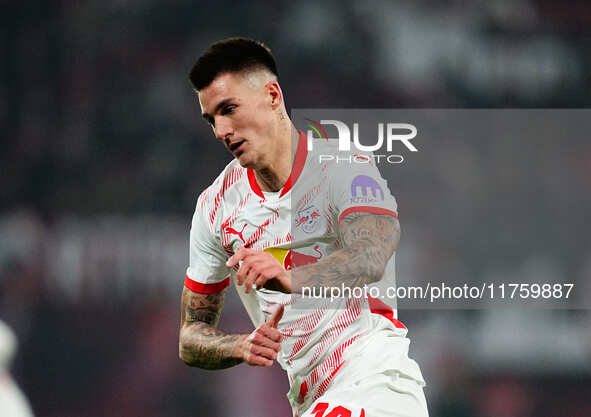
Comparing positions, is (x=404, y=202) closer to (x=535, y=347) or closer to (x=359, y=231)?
(x=535, y=347)

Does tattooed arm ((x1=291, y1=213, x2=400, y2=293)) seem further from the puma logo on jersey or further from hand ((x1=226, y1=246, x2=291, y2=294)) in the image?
the puma logo on jersey

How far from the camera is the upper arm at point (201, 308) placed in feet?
8.89

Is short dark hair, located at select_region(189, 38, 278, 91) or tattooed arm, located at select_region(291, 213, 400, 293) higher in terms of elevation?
short dark hair, located at select_region(189, 38, 278, 91)

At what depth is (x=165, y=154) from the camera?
14.4 feet

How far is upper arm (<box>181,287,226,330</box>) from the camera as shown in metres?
2.71

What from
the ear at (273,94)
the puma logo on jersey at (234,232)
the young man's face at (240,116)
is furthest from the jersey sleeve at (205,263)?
the ear at (273,94)

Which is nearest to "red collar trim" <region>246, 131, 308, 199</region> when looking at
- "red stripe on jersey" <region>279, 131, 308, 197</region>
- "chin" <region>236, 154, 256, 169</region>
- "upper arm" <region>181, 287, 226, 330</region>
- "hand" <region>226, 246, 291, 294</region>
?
"red stripe on jersey" <region>279, 131, 308, 197</region>

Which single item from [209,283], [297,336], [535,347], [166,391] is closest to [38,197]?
[166,391]

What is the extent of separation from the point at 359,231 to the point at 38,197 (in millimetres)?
2728

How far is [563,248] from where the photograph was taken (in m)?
3.74

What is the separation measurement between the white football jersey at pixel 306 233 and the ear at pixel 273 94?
0.16 m

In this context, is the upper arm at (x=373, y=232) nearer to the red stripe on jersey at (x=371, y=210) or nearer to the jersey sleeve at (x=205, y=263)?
the red stripe on jersey at (x=371, y=210)

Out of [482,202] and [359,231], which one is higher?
[482,202]

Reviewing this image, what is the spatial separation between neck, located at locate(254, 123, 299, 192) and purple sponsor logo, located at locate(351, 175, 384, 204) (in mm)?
301
